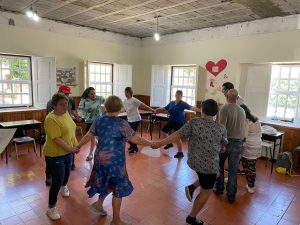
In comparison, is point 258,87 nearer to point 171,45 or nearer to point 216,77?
point 216,77

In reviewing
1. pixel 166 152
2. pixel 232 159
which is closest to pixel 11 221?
pixel 232 159

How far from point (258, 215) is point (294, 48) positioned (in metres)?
3.75

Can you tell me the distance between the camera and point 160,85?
7.55 m

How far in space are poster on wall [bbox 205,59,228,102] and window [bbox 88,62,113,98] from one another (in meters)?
3.11

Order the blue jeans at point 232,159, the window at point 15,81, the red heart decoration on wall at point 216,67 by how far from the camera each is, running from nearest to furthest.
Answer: the blue jeans at point 232,159, the window at point 15,81, the red heart decoration on wall at point 216,67

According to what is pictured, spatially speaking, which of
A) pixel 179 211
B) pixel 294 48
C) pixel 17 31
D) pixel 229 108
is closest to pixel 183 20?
pixel 294 48

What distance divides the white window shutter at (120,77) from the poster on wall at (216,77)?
2576mm

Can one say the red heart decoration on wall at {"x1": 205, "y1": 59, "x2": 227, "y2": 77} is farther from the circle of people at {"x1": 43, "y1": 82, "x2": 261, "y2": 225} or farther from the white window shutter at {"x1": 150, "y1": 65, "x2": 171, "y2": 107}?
the circle of people at {"x1": 43, "y1": 82, "x2": 261, "y2": 225}

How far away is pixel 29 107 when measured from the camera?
20.1ft

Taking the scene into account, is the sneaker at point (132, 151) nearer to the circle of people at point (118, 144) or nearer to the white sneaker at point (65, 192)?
the white sneaker at point (65, 192)

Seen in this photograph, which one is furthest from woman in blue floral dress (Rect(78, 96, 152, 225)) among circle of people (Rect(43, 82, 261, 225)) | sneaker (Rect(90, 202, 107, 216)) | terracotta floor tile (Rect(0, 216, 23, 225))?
terracotta floor tile (Rect(0, 216, 23, 225))

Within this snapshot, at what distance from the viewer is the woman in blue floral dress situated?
2.22m

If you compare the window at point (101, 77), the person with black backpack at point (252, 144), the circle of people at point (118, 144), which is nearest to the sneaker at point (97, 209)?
the circle of people at point (118, 144)

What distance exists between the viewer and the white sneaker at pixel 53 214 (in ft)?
8.63
